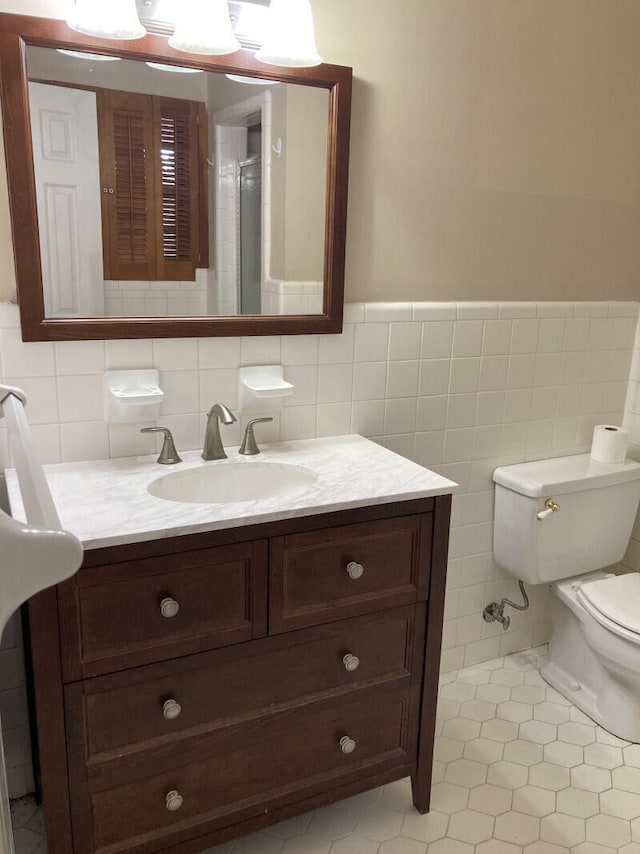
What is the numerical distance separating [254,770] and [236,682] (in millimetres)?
233

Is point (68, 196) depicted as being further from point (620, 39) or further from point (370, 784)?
point (620, 39)

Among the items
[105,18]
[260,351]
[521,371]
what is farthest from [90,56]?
[521,371]

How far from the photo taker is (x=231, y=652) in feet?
5.04

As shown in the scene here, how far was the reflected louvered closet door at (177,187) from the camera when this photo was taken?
1698 mm

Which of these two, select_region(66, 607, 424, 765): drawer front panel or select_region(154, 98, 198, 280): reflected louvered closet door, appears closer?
select_region(66, 607, 424, 765): drawer front panel

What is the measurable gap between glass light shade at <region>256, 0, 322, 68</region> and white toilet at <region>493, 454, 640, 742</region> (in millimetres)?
1337

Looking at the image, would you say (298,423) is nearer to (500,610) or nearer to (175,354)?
(175,354)

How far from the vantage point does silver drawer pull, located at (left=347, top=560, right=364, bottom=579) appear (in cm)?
162

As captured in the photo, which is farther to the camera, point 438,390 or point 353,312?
point 438,390

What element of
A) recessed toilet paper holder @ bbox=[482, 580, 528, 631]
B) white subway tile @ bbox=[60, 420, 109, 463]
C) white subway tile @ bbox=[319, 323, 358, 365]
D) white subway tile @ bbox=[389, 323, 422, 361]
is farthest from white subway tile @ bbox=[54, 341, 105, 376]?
recessed toilet paper holder @ bbox=[482, 580, 528, 631]

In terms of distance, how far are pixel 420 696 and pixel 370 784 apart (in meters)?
A: 0.24

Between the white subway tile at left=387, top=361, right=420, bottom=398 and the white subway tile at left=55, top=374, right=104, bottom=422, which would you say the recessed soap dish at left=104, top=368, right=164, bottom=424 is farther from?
the white subway tile at left=387, top=361, right=420, bottom=398

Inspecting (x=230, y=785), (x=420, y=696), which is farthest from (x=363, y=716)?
(x=230, y=785)

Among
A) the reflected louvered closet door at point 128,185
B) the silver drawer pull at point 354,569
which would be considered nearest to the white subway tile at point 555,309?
the silver drawer pull at point 354,569
